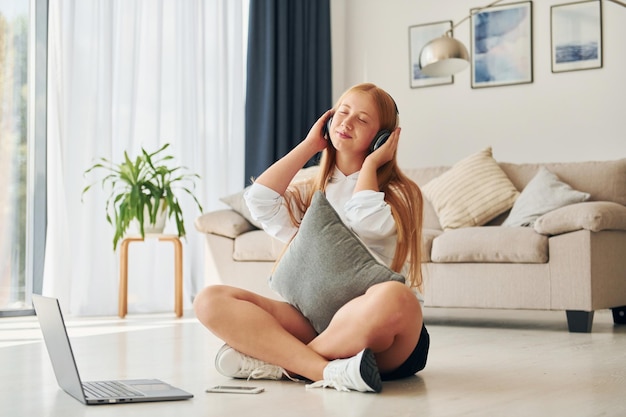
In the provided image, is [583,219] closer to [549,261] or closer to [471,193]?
[549,261]

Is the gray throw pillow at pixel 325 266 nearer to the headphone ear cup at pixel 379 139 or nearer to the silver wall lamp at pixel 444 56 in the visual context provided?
the headphone ear cup at pixel 379 139

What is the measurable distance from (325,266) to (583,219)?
184 centimetres

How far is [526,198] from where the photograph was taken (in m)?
4.24

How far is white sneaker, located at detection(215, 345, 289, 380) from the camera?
7.09 feet

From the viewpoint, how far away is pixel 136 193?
4.63 metres

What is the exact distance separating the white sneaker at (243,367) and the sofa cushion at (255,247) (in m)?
2.13

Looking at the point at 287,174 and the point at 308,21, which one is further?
the point at 308,21

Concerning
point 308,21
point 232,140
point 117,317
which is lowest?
point 117,317

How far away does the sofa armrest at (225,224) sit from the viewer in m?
4.56

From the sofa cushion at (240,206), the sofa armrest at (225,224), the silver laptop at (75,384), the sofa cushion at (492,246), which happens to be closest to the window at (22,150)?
the sofa armrest at (225,224)

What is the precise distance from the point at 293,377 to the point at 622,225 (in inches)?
82.3

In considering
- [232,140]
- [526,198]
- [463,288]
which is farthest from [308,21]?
[463,288]

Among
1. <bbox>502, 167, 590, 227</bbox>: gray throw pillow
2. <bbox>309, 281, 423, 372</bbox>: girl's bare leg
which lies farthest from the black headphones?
<bbox>502, 167, 590, 227</bbox>: gray throw pillow

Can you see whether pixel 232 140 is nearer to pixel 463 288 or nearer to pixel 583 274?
pixel 463 288
